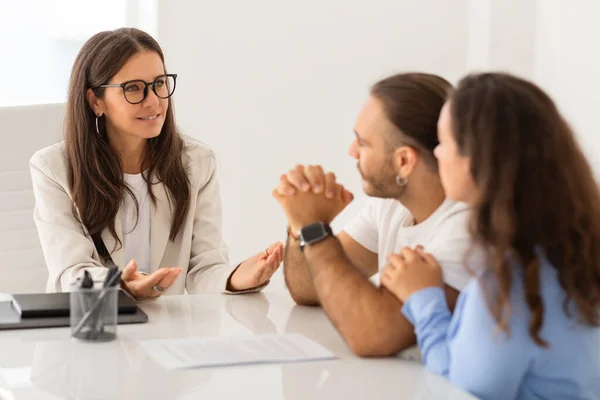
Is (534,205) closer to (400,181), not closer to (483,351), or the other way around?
(483,351)

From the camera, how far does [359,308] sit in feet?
5.73

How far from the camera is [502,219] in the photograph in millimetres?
1445

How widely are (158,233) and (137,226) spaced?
0.07 metres

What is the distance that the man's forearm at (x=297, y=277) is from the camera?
2158 millimetres

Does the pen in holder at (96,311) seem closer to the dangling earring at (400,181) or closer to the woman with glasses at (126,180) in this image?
the dangling earring at (400,181)

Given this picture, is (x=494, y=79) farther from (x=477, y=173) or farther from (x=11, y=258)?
(x=11, y=258)

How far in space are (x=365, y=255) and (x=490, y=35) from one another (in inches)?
98.5

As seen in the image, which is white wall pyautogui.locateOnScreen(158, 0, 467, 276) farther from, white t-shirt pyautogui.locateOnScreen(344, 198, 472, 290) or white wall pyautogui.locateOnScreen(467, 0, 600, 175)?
white t-shirt pyautogui.locateOnScreen(344, 198, 472, 290)

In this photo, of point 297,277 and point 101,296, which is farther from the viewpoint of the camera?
point 297,277

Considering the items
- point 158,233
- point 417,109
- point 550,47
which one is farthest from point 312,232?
point 550,47

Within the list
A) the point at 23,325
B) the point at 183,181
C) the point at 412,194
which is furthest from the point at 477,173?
the point at 183,181

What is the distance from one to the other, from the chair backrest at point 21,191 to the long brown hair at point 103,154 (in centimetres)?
18

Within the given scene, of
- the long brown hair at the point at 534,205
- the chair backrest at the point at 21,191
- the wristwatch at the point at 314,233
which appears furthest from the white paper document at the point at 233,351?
the chair backrest at the point at 21,191

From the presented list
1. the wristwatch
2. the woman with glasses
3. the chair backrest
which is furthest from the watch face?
the chair backrest
